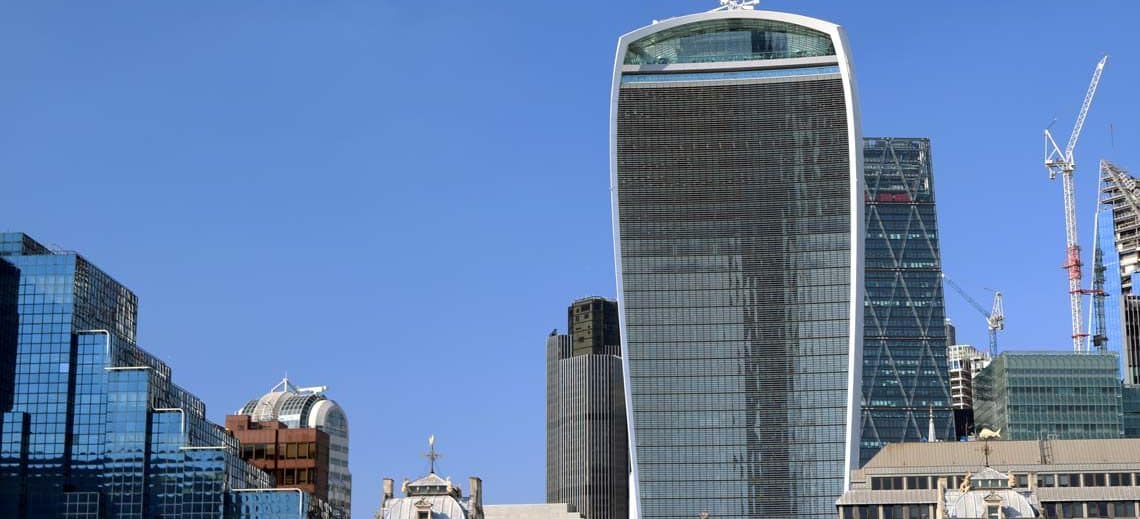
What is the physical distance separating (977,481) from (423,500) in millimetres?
57002

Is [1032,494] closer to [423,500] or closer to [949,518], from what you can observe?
[949,518]

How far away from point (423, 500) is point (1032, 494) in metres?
62.8

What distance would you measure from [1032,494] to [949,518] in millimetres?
12693

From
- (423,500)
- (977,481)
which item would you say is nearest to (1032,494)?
(977,481)

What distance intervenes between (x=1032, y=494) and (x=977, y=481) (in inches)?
239

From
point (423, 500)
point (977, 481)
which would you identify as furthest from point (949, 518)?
point (423, 500)

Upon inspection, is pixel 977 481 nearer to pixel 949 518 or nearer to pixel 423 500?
pixel 949 518

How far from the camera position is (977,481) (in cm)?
19612

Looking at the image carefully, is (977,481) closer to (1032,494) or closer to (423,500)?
(1032,494)

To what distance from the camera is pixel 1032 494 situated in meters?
197

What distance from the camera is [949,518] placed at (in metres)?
189
